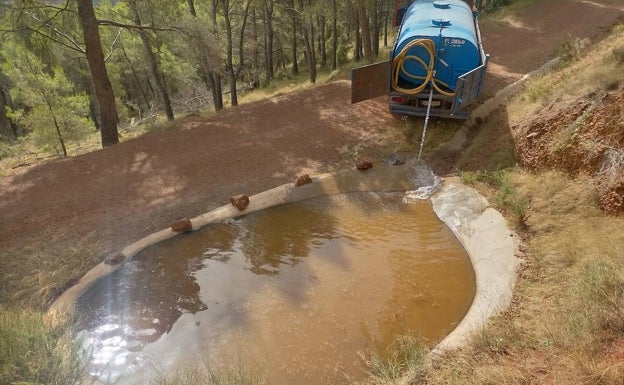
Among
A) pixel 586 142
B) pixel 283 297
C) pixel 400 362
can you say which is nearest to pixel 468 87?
pixel 586 142

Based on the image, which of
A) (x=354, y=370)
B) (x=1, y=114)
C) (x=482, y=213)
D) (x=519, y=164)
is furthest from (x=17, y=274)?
(x=1, y=114)

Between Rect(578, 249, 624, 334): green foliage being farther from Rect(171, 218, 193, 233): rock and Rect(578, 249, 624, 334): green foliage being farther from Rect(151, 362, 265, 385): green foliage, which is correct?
Rect(171, 218, 193, 233): rock

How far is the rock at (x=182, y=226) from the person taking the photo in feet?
27.7

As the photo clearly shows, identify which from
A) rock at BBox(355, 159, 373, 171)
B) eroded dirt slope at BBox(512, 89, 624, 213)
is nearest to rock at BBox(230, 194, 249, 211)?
rock at BBox(355, 159, 373, 171)

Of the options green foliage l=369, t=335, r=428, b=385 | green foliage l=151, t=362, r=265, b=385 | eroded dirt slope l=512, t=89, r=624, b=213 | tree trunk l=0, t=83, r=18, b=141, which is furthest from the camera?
tree trunk l=0, t=83, r=18, b=141

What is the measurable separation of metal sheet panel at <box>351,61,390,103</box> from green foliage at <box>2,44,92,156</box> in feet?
42.8

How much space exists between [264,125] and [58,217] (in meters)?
6.00

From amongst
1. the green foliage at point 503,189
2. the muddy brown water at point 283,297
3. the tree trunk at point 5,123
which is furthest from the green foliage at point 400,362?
the tree trunk at point 5,123

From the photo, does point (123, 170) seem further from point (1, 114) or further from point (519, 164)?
point (1, 114)

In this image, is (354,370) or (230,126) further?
(230,126)

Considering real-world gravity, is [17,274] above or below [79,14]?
below

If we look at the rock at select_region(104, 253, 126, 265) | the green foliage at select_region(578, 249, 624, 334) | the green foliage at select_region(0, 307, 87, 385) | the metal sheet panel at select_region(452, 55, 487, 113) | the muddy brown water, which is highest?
the metal sheet panel at select_region(452, 55, 487, 113)

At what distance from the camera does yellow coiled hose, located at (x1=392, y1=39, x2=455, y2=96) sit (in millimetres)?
10195

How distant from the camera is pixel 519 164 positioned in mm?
9219
